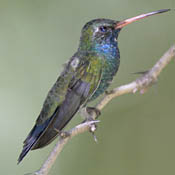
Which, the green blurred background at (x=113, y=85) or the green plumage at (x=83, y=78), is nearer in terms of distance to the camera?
the green plumage at (x=83, y=78)

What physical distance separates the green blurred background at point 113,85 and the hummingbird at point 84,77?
0.91 m

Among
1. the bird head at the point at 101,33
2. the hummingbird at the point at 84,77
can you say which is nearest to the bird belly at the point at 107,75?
the hummingbird at the point at 84,77

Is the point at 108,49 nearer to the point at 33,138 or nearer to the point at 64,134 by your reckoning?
the point at 33,138

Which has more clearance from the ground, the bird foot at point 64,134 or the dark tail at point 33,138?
the dark tail at point 33,138

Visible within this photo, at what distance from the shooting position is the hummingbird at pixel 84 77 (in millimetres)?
Result: 2674

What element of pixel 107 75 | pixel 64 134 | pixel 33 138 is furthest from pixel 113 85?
pixel 64 134

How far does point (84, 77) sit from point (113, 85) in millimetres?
989

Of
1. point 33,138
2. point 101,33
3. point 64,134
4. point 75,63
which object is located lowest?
point 64,134

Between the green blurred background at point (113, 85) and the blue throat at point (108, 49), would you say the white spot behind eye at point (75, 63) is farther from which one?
the green blurred background at point (113, 85)

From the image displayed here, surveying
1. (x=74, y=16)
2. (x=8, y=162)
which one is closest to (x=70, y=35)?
(x=74, y=16)

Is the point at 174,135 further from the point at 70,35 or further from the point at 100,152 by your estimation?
the point at 70,35

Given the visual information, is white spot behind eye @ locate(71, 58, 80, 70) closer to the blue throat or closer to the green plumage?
the green plumage

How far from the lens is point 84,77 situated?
2865 millimetres

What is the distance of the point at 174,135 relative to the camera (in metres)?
3.68
